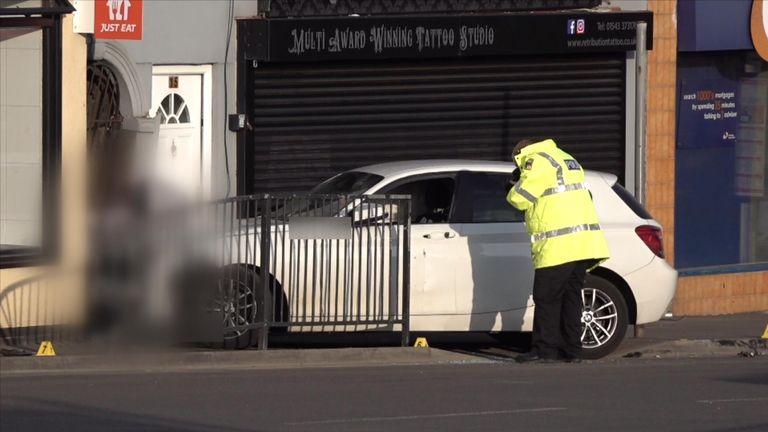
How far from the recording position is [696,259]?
16.6 m

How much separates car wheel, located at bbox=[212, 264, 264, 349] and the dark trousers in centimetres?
218

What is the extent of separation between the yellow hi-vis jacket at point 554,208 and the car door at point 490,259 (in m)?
0.59

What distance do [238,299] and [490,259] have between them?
211 cm

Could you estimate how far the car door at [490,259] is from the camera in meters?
12.4

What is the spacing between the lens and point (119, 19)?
14406mm

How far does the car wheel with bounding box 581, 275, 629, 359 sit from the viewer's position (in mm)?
12469

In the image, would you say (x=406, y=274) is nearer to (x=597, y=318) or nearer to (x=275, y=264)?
(x=275, y=264)

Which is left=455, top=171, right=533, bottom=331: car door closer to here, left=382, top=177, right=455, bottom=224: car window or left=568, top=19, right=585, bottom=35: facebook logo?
left=382, top=177, right=455, bottom=224: car window

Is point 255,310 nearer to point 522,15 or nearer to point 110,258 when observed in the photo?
point 110,258

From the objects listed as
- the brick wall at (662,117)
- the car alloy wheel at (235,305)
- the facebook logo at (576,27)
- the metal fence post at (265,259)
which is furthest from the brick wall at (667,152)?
the car alloy wheel at (235,305)

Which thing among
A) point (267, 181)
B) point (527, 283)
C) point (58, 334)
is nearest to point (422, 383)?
point (527, 283)

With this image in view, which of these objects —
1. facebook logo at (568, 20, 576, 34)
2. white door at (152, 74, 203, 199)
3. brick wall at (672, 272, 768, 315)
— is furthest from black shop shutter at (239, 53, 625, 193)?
brick wall at (672, 272, 768, 315)

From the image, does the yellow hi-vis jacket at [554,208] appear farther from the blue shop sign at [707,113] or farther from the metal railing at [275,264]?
the blue shop sign at [707,113]

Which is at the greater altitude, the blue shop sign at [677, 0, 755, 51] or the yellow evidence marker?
the blue shop sign at [677, 0, 755, 51]
